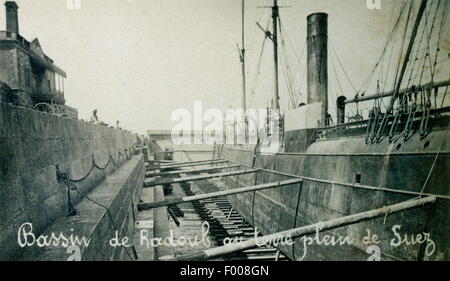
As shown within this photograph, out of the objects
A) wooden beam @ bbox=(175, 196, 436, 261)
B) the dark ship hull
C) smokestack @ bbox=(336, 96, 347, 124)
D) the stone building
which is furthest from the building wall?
the stone building

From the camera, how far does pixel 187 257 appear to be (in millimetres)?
3916

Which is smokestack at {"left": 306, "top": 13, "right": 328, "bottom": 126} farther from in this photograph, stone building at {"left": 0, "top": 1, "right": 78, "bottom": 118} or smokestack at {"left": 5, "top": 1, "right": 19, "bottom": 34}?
smokestack at {"left": 5, "top": 1, "right": 19, "bottom": 34}

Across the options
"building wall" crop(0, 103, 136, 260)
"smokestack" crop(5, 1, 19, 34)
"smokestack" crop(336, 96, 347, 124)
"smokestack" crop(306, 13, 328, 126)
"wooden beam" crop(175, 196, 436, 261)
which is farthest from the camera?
"smokestack" crop(5, 1, 19, 34)

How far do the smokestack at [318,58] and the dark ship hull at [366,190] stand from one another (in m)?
2.10

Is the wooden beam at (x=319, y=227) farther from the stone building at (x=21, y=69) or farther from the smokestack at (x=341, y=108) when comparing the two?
the stone building at (x=21, y=69)

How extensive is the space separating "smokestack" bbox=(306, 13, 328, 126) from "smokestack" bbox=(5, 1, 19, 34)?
1811cm

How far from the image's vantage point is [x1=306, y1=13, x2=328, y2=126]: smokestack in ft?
37.9

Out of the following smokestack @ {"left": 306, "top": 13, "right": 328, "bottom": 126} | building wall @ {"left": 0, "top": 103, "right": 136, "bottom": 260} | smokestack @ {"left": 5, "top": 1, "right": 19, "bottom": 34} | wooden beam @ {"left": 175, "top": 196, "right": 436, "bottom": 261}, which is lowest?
wooden beam @ {"left": 175, "top": 196, "right": 436, "bottom": 261}

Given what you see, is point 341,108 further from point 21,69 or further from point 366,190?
point 21,69

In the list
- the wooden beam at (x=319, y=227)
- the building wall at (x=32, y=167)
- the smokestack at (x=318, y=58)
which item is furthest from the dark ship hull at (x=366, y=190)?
the building wall at (x=32, y=167)
